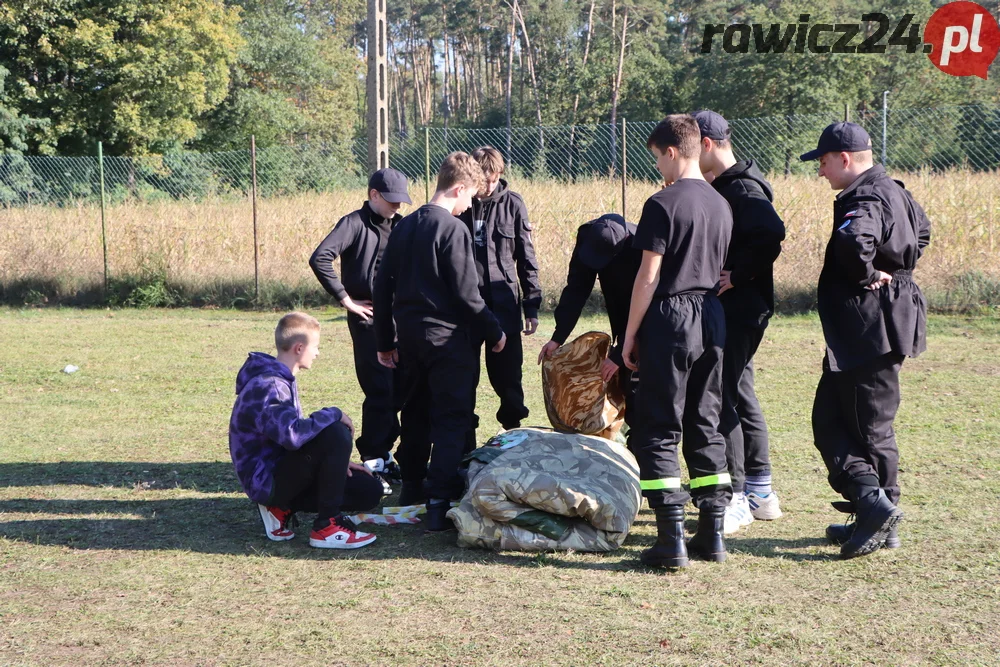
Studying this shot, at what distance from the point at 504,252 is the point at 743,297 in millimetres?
1539

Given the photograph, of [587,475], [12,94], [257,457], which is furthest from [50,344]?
[12,94]

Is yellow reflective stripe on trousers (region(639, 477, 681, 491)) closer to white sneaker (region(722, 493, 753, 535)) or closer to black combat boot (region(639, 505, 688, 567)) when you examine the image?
black combat boot (region(639, 505, 688, 567))

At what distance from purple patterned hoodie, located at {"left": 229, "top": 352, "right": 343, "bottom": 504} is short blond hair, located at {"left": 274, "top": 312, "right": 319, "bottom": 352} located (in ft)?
0.31

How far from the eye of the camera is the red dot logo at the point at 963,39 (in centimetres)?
3478

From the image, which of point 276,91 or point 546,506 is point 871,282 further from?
point 276,91

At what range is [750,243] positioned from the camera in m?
4.55

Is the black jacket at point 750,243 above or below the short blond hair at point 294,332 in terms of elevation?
above

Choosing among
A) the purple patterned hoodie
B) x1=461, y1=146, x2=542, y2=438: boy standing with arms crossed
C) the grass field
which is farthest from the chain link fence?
the purple patterned hoodie

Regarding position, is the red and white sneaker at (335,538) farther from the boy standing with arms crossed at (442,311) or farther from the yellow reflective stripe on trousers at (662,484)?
the yellow reflective stripe on trousers at (662,484)

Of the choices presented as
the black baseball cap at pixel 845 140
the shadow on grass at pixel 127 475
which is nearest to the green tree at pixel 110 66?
the shadow on grass at pixel 127 475

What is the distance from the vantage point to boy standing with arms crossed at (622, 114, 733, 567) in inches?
163

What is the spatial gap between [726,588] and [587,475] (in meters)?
0.87

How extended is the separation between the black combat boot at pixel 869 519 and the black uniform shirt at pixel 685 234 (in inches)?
45.3

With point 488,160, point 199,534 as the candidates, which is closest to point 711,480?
point 488,160
